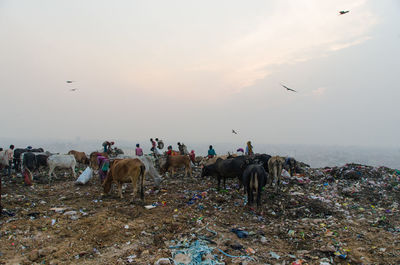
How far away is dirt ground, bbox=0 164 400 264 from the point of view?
16.2ft

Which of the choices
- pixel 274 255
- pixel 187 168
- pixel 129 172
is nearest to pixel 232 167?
pixel 129 172

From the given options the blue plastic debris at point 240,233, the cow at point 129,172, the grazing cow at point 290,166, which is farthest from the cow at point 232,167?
the grazing cow at point 290,166

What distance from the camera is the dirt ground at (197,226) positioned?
4.94m

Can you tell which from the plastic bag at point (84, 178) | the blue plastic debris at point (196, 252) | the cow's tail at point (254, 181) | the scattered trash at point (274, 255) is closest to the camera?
the blue plastic debris at point (196, 252)

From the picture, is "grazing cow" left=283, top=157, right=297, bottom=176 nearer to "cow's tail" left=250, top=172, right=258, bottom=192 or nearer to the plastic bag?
"cow's tail" left=250, top=172, right=258, bottom=192

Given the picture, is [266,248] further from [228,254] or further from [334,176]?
[334,176]

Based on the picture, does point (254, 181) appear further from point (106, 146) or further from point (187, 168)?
point (106, 146)

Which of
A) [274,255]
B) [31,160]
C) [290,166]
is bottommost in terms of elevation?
[274,255]

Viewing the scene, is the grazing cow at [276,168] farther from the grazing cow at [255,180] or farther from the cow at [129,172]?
the cow at [129,172]

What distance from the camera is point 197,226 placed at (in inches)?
247

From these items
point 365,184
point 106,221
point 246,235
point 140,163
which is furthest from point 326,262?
point 365,184

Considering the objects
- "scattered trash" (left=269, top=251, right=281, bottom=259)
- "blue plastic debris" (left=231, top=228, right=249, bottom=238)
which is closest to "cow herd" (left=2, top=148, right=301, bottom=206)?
"blue plastic debris" (left=231, top=228, right=249, bottom=238)

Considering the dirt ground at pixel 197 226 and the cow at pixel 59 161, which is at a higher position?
the cow at pixel 59 161

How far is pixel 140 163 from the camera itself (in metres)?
8.78
